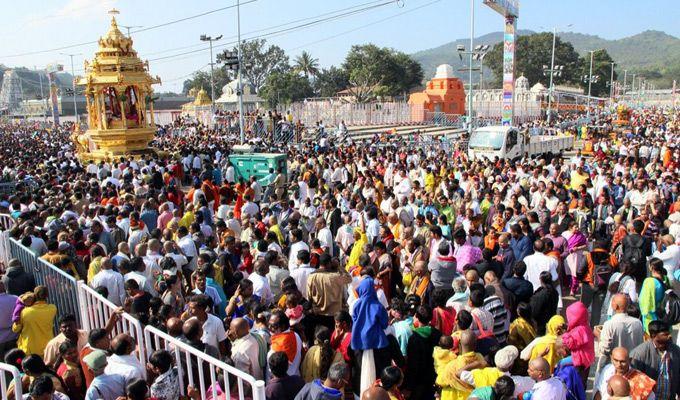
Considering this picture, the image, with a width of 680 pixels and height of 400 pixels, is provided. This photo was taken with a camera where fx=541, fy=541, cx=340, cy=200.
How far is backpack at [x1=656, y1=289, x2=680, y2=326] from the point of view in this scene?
545 centimetres

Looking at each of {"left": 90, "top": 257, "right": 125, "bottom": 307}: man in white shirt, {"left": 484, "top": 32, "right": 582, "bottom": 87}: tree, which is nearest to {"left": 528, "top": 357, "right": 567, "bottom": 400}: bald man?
{"left": 90, "top": 257, "right": 125, "bottom": 307}: man in white shirt

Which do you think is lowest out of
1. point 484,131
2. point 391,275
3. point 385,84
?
point 391,275

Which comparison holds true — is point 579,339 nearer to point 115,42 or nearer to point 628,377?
point 628,377

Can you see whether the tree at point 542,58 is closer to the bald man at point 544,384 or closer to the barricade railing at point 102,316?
the barricade railing at point 102,316

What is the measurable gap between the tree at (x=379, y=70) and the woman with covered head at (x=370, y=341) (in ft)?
192

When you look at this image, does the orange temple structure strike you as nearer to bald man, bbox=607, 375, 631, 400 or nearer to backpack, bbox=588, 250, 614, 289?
backpack, bbox=588, 250, 614, 289

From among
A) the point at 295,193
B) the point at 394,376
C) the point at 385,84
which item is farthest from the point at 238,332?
the point at 385,84

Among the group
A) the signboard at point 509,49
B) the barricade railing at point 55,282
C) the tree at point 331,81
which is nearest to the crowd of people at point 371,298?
the barricade railing at point 55,282

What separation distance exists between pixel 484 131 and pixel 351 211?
1365 centimetres

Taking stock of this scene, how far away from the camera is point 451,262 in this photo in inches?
260

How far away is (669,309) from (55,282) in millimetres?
6782

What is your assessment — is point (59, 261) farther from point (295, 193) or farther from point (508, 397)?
point (295, 193)

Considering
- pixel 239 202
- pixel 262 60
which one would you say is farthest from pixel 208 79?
pixel 239 202

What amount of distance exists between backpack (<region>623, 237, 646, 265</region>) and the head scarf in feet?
12.7
